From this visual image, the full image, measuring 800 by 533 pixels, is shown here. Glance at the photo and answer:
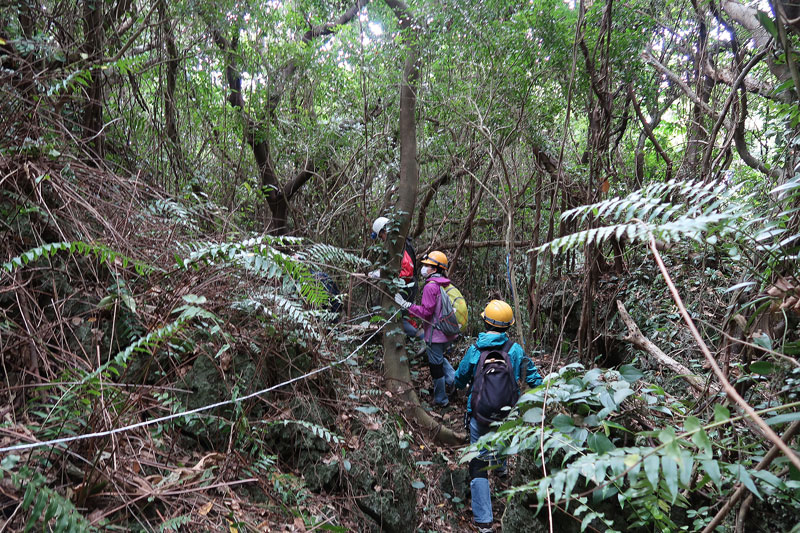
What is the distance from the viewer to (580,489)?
9.60 feet

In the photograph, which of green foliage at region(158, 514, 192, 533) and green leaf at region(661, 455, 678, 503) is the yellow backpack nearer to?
green foliage at region(158, 514, 192, 533)

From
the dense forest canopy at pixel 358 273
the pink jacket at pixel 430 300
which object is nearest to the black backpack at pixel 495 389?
the dense forest canopy at pixel 358 273

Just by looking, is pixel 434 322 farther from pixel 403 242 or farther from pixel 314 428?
pixel 314 428

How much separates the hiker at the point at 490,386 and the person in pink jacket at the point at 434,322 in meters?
1.44

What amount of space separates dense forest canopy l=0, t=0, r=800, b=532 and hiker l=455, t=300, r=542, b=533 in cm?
33

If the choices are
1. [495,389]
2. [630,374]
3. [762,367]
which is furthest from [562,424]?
[495,389]

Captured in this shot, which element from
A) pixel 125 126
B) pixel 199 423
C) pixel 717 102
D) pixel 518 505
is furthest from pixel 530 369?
pixel 125 126

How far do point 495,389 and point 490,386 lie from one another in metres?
0.05

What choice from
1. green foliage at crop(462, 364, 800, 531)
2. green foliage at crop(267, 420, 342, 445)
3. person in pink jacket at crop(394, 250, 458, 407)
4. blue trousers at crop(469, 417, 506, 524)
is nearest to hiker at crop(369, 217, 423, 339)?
person in pink jacket at crop(394, 250, 458, 407)

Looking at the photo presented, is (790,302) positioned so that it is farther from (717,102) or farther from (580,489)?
(717,102)

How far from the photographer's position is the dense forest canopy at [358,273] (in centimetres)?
192

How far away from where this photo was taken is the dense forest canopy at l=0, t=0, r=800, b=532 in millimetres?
1920

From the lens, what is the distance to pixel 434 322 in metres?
6.04

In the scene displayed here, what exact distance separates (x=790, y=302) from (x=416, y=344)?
18.4 ft
